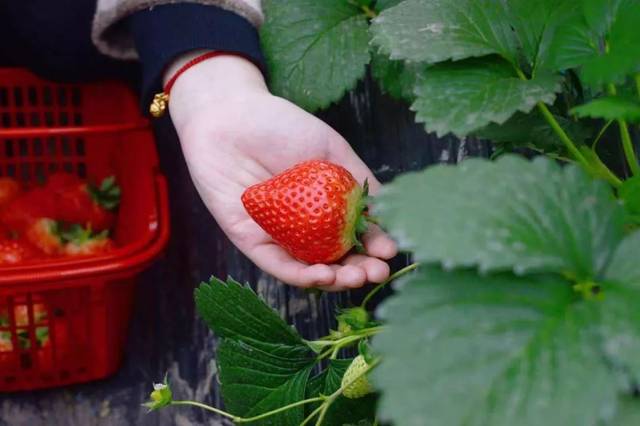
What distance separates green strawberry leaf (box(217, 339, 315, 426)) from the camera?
2.27ft

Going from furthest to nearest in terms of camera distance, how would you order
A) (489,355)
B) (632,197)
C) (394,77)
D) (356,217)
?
(394,77) → (356,217) → (632,197) → (489,355)

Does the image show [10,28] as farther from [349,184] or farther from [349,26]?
[349,184]

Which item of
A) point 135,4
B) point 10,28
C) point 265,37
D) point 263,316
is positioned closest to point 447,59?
point 263,316

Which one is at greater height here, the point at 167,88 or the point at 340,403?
the point at 167,88

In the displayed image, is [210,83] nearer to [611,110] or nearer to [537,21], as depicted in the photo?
[537,21]

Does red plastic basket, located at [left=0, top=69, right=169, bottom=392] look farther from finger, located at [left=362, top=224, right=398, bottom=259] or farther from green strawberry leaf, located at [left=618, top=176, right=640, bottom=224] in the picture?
green strawberry leaf, located at [left=618, top=176, right=640, bottom=224]

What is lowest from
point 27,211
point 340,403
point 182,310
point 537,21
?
point 182,310

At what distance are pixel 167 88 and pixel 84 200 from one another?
14.7 inches

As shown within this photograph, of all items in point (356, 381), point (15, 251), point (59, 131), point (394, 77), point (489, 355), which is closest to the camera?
point (489, 355)

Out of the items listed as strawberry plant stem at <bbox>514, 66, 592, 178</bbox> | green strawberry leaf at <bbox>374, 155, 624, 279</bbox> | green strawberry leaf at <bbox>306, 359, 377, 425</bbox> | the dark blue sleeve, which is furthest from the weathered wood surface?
green strawberry leaf at <bbox>374, 155, 624, 279</bbox>

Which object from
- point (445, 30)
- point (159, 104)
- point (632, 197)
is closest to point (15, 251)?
point (159, 104)

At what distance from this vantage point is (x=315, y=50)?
884 millimetres

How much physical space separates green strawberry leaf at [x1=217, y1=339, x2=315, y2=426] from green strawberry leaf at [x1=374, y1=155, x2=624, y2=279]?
31cm

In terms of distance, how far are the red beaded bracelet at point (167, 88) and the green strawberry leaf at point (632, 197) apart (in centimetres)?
53
